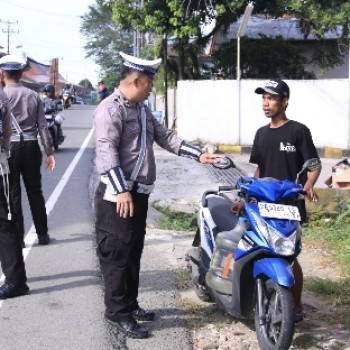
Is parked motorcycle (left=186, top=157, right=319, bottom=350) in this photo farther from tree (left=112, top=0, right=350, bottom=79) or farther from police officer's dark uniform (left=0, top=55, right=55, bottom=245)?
tree (left=112, top=0, right=350, bottom=79)

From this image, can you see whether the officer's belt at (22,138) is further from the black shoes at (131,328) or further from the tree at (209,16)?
the tree at (209,16)

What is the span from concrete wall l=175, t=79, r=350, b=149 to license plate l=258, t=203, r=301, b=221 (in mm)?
11854

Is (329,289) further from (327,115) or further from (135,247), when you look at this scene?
(327,115)

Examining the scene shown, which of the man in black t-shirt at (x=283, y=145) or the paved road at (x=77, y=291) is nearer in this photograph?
Answer: the paved road at (x=77, y=291)

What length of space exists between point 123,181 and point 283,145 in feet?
4.48

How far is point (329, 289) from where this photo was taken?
200 inches

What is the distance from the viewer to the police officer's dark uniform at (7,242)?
15.5 ft

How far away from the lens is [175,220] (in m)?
7.64

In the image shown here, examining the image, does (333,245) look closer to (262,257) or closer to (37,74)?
(262,257)

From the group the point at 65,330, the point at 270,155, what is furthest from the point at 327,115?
the point at 65,330

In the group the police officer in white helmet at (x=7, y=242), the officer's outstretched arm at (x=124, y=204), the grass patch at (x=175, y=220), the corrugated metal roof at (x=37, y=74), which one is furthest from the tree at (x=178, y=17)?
the corrugated metal roof at (x=37, y=74)

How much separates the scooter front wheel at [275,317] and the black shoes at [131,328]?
802mm

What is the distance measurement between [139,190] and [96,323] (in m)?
1.06

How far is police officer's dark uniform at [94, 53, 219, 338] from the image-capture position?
3.94 meters
